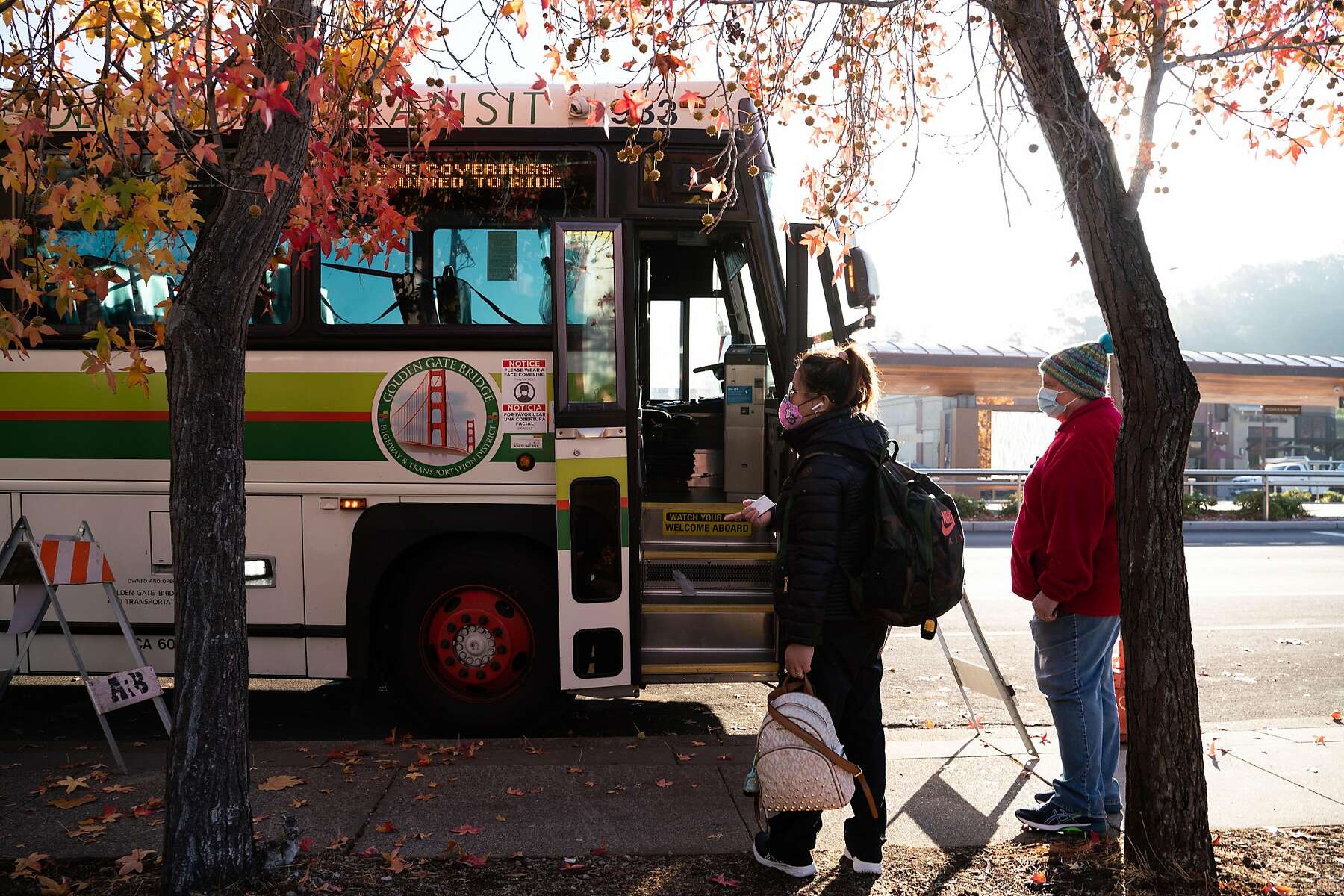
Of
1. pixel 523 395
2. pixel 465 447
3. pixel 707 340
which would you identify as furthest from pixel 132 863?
pixel 707 340

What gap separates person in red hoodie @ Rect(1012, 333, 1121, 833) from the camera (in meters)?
4.18

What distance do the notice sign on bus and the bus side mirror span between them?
1490mm

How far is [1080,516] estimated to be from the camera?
165 inches

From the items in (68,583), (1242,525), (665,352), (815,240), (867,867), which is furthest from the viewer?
(1242,525)

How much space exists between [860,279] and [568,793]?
2996 millimetres

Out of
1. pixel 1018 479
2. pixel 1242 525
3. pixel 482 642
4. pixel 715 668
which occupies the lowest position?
pixel 1242 525

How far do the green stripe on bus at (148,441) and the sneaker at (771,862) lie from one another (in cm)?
299

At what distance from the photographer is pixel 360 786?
4844 millimetres

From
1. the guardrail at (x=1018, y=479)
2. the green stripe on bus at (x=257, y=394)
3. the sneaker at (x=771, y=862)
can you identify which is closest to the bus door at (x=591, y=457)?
the green stripe on bus at (x=257, y=394)

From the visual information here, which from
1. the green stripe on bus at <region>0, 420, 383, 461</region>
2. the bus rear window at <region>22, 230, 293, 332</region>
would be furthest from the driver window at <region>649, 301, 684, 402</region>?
the bus rear window at <region>22, 230, 293, 332</region>

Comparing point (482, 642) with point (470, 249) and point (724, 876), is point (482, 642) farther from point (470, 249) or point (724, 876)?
point (724, 876)

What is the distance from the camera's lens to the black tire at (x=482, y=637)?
5816mm

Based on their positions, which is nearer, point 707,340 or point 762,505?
point 762,505

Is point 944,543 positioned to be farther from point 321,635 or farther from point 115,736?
point 115,736
